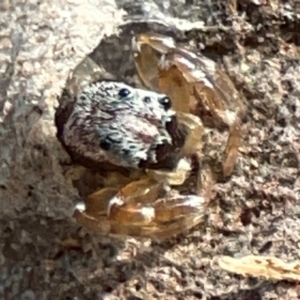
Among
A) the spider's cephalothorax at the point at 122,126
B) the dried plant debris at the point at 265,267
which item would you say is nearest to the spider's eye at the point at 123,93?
the spider's cephalothorax at the point at 122,126

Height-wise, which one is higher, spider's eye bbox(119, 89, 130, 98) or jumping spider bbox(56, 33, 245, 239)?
spider's eye bbox(119, 89, 130, 98)

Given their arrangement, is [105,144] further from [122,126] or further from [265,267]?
[265,267]

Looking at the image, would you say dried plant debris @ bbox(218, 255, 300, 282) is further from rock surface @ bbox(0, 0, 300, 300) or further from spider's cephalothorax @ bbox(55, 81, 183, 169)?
spider's cephalothorax @ bbox(55, 81, 183, 169)

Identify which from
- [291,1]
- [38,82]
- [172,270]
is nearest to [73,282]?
[172,270]

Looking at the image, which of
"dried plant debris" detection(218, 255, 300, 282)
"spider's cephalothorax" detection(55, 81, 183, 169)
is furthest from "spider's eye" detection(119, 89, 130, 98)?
"dried plant debris" detection(218, 255, 300, 282)

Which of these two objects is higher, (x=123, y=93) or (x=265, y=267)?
(x=123, y=93)

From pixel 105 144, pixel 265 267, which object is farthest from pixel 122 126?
pixel 265 267

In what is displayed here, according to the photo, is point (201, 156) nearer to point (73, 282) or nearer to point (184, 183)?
point (184, 183)

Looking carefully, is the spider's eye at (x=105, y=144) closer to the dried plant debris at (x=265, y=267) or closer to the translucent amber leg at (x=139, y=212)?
the translucent amber leg at (x=139, y=212)
